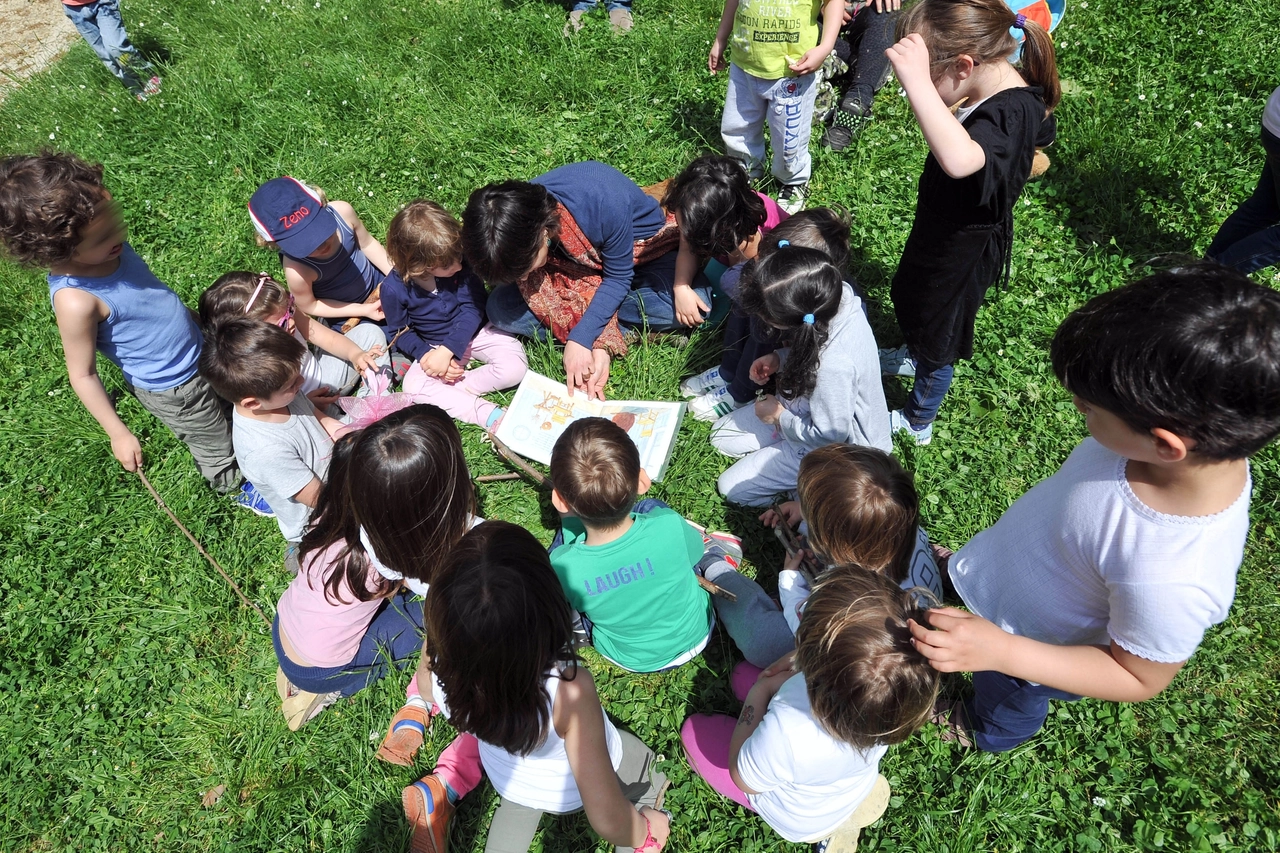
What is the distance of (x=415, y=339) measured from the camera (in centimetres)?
364

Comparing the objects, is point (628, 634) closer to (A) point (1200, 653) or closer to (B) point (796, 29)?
(A) point (1200, 653)

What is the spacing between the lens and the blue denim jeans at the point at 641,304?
3482 millimetres

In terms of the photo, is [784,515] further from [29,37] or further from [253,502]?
[29,37]

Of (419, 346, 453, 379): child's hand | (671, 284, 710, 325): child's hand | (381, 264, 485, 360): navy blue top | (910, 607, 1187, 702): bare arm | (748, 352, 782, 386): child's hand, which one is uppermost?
(910, 607, 1187, 702): bare arm

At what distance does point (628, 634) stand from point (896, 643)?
1.02 metres

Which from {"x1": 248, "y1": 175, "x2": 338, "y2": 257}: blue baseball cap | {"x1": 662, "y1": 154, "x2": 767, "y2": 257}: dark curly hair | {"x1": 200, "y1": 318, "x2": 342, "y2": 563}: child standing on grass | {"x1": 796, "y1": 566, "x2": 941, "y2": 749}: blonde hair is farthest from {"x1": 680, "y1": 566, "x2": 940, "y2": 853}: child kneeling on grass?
{"x1": 248, "y1": 175, "x2": 338, "y2": 257}: blue baseball cap

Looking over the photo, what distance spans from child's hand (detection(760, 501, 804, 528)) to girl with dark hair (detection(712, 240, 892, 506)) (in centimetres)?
10

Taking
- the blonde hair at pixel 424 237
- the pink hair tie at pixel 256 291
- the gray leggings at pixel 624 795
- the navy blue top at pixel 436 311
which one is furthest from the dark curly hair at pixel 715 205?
the gray leggings at pixel 624 795

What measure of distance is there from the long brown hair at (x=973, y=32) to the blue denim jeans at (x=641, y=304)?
144cm

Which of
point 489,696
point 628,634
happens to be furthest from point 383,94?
point 489,696

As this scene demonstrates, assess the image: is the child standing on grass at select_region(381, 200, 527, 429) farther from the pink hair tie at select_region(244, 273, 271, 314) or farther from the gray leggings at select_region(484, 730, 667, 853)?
the gray leggings at select_region(484, 730, 667, 853)

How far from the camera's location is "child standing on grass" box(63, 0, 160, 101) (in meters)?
5.05

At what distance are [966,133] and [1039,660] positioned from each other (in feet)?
4.81

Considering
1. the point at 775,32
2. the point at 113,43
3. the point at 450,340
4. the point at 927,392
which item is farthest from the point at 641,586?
the point at 113,43
